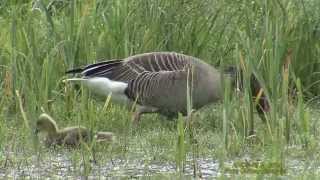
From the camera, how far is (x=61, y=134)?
621 centimetres

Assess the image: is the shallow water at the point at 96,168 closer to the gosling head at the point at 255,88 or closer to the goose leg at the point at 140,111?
the gosling head at the point at 255,88

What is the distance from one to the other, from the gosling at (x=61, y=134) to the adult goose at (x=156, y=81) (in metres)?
0.82

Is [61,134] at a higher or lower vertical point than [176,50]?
lower

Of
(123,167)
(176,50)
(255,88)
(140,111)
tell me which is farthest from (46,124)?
(176,50)

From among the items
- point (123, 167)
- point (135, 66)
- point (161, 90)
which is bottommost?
point (123, 167)

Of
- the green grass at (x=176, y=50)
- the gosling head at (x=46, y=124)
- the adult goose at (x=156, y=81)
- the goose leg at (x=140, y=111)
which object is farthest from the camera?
the adult goose at (x=156, y=81)

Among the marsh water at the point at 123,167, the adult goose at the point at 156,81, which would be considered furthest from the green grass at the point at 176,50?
the adult goose at the point at 156,81

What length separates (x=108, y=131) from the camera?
659 centimetres

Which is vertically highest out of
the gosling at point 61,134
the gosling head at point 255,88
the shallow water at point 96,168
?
the gosling head at point 255,88

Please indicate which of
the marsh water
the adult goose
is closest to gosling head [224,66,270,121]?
the adult goose

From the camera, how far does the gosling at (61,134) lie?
6.02 m

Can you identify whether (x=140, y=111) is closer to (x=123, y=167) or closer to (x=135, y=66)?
(x=135, y=66)

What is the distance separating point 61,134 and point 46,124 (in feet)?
0.42

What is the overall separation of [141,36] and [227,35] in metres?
0.76
